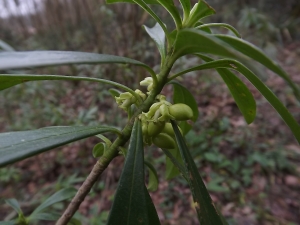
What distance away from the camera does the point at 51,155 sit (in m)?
2.69

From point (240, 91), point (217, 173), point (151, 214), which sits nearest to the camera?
point (151, 214)

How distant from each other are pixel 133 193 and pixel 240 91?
0.37 meters

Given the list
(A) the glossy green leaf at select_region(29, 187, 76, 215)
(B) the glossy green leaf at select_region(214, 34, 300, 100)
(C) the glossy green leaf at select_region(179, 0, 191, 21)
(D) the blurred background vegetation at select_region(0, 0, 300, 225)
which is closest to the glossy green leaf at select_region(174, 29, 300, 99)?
(B) the glossy green leaf at select_region(214, 34, 300, 100)

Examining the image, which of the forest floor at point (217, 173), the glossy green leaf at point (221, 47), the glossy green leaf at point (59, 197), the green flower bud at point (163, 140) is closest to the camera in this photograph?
the glossy green leaf at point (221, 47)

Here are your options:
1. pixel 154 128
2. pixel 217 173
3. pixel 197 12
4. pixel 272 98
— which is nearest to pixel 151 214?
pixel 154 128

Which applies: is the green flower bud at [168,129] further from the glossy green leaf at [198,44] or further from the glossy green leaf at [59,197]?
the glossy green leaf at [59,197]

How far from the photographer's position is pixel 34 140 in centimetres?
45

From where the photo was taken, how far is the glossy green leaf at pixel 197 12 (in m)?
0.54

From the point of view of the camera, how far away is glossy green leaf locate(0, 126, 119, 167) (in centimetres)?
38

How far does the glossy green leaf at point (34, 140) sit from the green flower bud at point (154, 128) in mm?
102

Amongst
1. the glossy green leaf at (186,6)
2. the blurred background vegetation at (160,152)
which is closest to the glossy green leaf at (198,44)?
the glossy green leaf at (186,6)

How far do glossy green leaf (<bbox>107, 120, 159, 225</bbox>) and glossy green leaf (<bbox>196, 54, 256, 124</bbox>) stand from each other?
10.2 inches

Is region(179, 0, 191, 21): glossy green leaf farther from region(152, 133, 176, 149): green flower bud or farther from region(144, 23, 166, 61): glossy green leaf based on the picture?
region(152, 133, 176, 149): green flower bud

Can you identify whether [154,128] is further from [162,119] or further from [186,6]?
[186,6]
